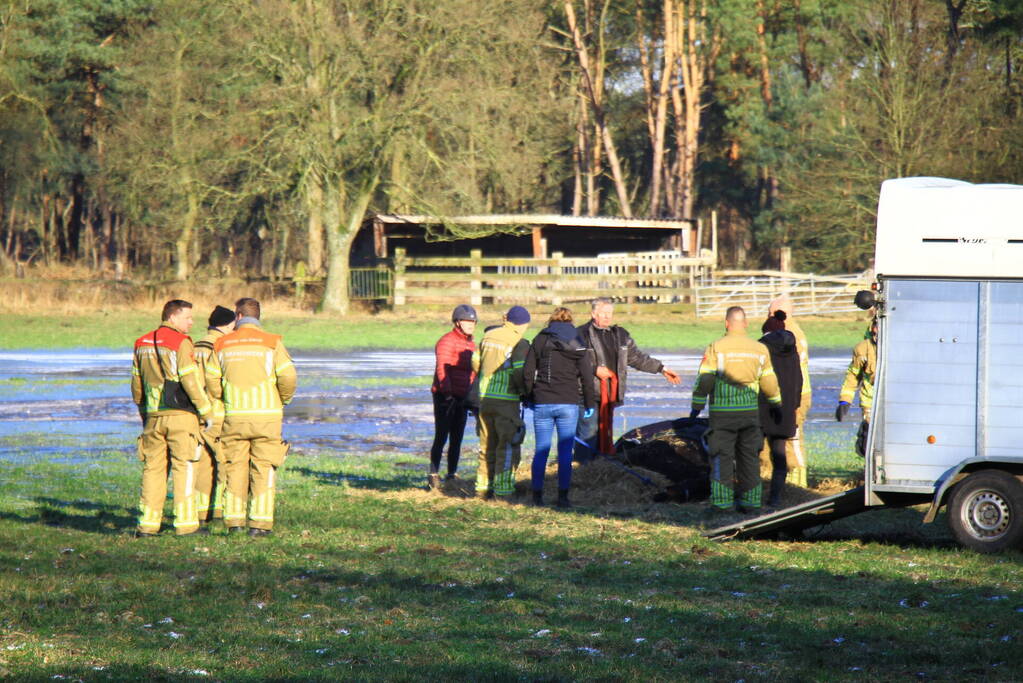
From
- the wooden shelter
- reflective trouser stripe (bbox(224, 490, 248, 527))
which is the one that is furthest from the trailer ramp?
the wooden shelter

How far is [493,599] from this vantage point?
824cm

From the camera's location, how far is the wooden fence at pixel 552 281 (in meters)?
42.1

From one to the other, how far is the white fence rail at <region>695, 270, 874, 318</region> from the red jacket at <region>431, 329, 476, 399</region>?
28.6 meters

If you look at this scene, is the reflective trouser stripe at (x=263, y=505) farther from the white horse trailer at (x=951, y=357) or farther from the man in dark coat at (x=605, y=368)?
the white horse trailer at (x=951, y=357)

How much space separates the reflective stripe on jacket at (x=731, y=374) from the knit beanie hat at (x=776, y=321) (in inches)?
41.6

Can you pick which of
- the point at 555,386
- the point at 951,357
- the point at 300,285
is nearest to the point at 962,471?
the point at 951,357

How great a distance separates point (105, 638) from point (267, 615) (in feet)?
3.24

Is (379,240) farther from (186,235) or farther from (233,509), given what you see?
(233,509)

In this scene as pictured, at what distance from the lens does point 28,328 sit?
3472 centimetres

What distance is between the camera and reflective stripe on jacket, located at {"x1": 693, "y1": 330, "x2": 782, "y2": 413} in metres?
11.8

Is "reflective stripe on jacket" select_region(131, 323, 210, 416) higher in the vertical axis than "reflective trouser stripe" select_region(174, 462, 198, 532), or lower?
higher

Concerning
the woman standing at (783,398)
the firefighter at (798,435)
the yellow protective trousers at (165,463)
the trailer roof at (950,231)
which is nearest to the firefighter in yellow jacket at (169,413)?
the yellow protective trousers at (165,463)

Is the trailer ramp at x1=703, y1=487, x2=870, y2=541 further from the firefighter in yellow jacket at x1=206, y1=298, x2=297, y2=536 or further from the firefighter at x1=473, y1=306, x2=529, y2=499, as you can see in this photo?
the firefighter in yellow jacket at x1=206, y1=298, x2=297, y2=536

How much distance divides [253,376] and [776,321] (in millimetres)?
5271
